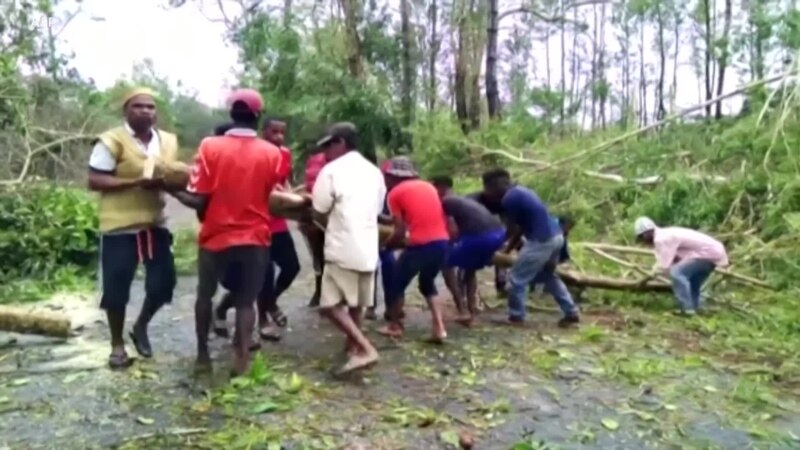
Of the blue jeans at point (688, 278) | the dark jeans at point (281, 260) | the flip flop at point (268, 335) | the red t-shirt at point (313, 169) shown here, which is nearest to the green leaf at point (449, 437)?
the flip flop at point (268, 335)

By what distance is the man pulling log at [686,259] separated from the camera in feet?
27.3

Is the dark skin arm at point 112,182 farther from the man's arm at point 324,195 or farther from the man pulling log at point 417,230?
the man pulling log at point 417,230

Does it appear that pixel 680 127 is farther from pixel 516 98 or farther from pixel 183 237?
pixel 516 98

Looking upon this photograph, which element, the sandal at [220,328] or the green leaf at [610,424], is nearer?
the green leaf at [610,424]

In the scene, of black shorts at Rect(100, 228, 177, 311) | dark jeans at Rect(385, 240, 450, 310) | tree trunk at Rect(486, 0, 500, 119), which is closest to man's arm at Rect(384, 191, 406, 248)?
dark jeans at Rect(385, 240, 450, 310)

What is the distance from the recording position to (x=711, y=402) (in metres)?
5.80

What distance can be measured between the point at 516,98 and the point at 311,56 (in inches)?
566

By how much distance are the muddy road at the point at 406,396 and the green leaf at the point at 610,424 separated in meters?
0.01

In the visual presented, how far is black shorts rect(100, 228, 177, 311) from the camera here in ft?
19.3

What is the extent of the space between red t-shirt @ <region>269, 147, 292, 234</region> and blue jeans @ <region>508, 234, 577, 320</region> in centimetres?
196

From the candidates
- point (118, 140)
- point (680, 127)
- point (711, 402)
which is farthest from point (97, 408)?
point (680, 127)

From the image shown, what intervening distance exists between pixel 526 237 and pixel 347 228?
2.43 metres

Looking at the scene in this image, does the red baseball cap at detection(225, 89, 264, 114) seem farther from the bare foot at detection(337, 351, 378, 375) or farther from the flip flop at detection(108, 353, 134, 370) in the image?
the flip flop at detection(108, 353, 134, 370)

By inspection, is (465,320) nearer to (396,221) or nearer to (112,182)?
(396,221)
